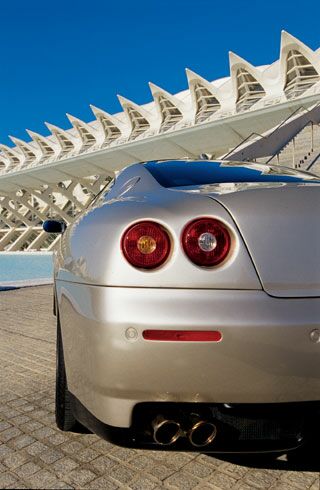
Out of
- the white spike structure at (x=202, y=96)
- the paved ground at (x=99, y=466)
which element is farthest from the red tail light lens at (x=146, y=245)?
the white spike structure at (x=202, y=96)

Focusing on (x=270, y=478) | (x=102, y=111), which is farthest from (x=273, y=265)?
(x=102, y=111)

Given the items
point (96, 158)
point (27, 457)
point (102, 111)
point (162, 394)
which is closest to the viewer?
point (162, 394)

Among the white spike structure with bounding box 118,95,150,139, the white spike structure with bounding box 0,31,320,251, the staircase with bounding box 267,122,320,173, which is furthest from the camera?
the white spike structure with bounding box 118,95,150,139

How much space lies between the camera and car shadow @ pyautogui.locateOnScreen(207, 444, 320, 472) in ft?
5.91

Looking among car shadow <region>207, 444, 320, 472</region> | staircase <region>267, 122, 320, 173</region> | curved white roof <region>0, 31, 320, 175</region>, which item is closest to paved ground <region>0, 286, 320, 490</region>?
car shadow <region>207, 444, 320, 472</region>

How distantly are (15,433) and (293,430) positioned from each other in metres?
1.50

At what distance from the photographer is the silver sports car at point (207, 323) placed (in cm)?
138

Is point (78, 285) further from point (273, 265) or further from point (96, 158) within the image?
point (96, 158)

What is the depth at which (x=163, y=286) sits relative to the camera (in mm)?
1438

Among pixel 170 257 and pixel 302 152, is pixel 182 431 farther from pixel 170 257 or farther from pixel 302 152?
pixel 302 152

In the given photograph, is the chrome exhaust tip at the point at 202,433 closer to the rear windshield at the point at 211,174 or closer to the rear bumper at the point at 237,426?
the rear bumper at the point at 237,426

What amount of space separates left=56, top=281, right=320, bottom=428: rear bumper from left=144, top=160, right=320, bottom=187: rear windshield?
2.38ft

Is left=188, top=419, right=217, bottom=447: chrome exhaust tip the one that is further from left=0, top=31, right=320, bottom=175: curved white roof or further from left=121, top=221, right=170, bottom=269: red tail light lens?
left=0, top=31, right=320, bottom=175: curved white roof

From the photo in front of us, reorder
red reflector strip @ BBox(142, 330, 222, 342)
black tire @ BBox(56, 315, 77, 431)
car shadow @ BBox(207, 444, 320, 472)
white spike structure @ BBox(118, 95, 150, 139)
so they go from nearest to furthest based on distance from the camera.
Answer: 1. red reflector strip @ BBox(142, 330, 222, 342)
2. car shadow @ BBox(207, 444, 320, 472)
3. black tire @ BBox(56, 315, 77, 431)
4. white spike structure @ BBox(118, 95, 150, 139)
